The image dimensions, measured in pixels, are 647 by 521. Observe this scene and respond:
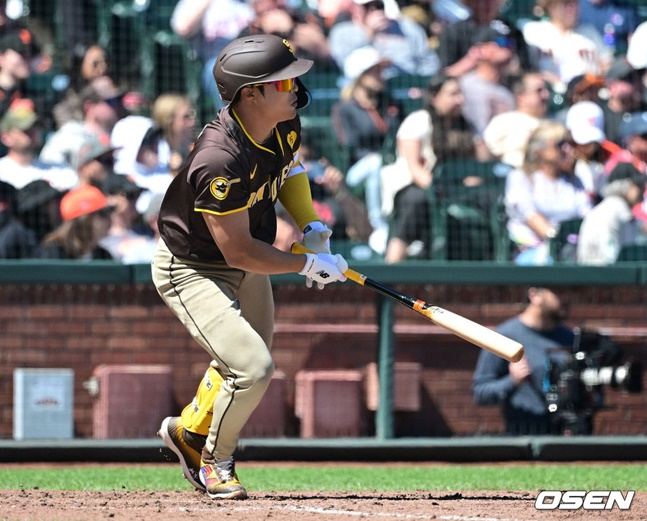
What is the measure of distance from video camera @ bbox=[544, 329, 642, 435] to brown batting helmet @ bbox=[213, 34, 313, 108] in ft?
11.8

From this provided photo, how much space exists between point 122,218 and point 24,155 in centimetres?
89

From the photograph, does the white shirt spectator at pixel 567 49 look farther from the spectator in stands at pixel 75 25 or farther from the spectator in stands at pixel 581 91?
the spectator in stands at pixel 75 25

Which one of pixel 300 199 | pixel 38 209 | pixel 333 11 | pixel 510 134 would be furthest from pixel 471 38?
pixel 300 199

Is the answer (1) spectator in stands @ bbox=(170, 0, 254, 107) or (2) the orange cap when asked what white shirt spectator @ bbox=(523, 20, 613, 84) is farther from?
(2) the orange cap

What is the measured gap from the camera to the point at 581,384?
746 centimetres

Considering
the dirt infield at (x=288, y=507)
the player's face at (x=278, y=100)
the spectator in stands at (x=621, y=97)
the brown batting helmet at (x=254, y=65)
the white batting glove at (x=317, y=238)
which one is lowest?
the dirt infield at (x=288, y=507)

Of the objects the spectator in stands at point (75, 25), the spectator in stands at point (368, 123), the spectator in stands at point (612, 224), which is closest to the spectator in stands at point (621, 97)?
the spectator in stands at point (612, 224)

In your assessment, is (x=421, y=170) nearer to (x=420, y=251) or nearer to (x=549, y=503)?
(x=420, y=251)

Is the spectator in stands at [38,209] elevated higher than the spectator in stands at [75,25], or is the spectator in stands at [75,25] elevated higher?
the spectator in stands at [75,25]

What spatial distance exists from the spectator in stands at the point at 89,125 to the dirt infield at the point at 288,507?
12.5ft

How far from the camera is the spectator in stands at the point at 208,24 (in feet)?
30.0

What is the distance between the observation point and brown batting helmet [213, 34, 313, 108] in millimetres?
4492

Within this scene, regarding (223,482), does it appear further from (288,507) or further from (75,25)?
(75,25)

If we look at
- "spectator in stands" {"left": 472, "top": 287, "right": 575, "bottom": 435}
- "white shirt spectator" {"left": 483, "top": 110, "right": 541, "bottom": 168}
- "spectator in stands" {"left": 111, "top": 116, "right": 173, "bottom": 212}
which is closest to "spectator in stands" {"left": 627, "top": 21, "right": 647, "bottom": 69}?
"white shirt spectator" {"left": 483, "top": 110, "right": 541, "bottom": 168}
